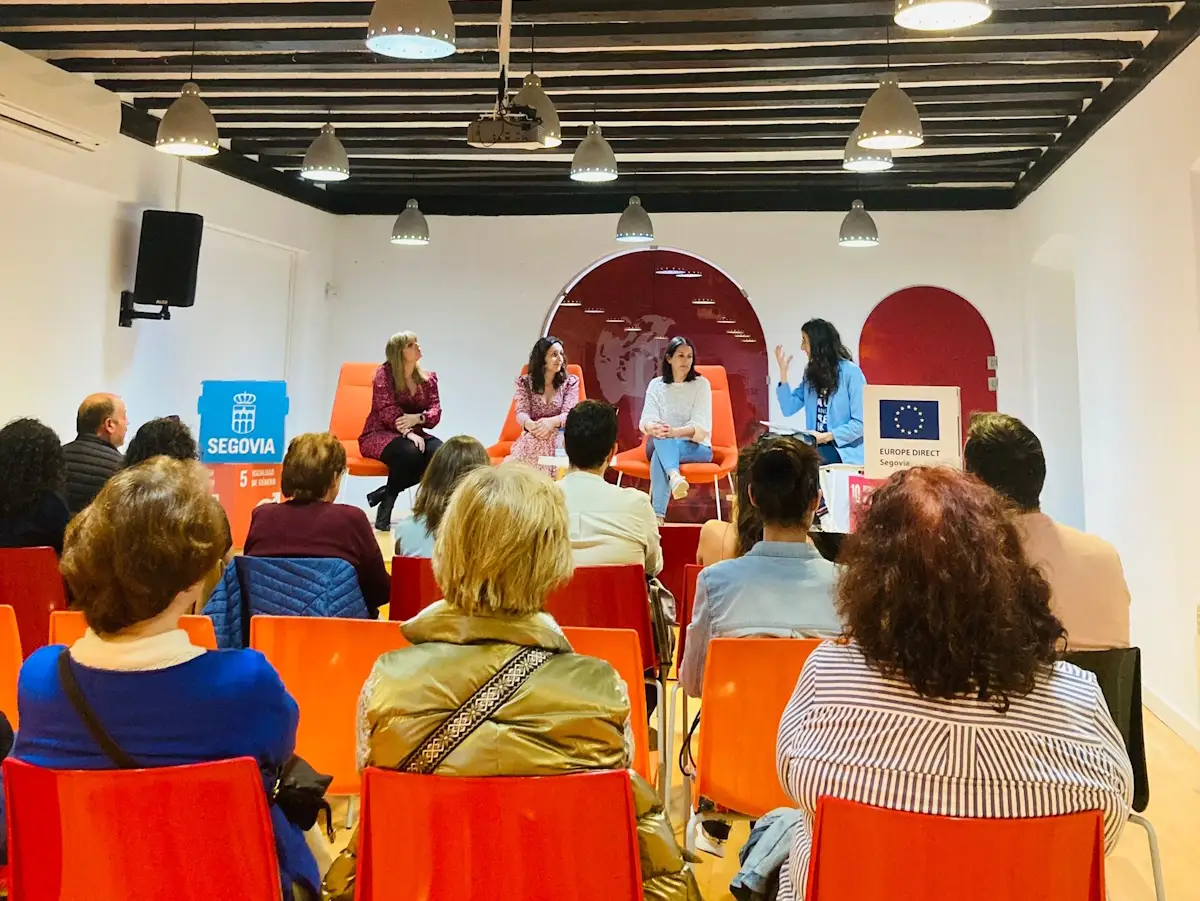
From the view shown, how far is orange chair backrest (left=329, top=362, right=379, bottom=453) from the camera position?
7.14m

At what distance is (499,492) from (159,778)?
2.19ft

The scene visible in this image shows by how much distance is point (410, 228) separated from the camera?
24.6ft

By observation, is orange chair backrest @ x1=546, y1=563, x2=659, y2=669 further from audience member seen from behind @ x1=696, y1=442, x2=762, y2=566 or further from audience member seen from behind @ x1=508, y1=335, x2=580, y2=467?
audience member seen from behind @ x1=508, y1=335, x2=580, y2=467

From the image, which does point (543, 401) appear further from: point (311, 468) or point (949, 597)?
point (949, 597)

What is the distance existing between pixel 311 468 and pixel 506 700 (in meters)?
1.75

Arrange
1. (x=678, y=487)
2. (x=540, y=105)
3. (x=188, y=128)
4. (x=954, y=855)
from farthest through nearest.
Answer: (x=678, y=487), (x=188, y=128), (x=540, y=105), (x=954, y=855)

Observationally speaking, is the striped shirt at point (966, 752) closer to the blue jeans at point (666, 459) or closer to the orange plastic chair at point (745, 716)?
the orange plastic chair at point (745, 716)

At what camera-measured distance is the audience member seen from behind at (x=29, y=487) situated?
3.20m

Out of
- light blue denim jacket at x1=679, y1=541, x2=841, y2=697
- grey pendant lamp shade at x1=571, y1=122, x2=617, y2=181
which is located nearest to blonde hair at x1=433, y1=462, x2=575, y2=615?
light blue denim jacket at x1=679, y1=541, x2=841, y2=697

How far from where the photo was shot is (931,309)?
825 centimetres

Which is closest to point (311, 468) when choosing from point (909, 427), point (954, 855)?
point (909, 427)

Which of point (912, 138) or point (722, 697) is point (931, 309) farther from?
point (722, 697)

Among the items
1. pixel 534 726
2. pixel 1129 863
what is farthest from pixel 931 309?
pixel 534 726

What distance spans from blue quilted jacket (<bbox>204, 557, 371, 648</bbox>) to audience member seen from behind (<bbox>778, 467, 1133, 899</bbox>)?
1.71 metres
